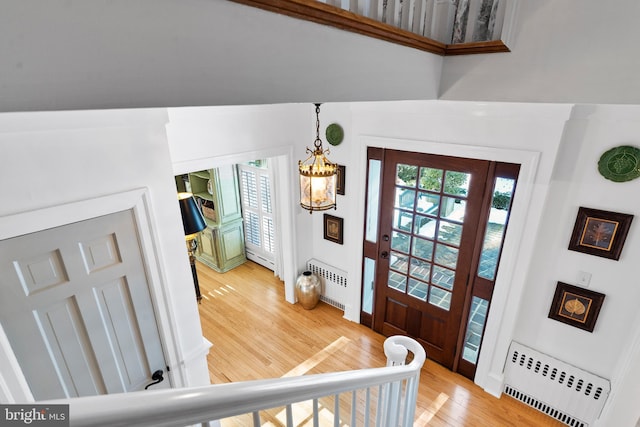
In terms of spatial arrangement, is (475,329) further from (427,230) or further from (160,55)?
(160,55)

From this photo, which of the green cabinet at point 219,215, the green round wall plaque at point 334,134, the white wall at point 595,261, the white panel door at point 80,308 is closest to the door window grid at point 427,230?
the white wall at point 595,261

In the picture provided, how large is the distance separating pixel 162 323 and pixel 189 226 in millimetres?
724

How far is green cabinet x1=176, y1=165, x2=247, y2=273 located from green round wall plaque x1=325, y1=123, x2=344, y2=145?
1.83 metres

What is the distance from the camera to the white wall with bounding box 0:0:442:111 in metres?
0.41

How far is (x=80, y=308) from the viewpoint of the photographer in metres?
1.55

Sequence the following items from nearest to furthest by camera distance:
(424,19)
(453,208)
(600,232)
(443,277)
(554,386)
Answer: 1. (424,19)
2. (600,232)
3. (554,386)
4. (453,208)
5. (443,277)

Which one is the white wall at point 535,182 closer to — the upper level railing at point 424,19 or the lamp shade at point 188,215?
the lamp shade at point 188,215

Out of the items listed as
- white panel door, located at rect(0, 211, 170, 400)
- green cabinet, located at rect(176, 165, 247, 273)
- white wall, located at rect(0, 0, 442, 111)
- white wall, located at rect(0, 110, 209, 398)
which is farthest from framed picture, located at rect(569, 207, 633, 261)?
green cabinet, located at rect(176, 165, 247, 273)

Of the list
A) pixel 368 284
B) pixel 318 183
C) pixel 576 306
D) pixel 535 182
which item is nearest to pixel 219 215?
pixel 368 284

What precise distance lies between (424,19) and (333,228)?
2.62 m

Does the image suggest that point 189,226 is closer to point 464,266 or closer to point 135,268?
point 135,268

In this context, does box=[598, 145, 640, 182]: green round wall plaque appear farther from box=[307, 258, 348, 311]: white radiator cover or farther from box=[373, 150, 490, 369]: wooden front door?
box=[307, 258, 348, 311]: white radiator cover

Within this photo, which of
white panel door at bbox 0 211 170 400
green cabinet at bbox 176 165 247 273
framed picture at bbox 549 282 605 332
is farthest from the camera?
green cabinet at bbox 176 165 247 273

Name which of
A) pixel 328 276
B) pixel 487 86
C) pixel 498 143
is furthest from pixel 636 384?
pixel 328 276
